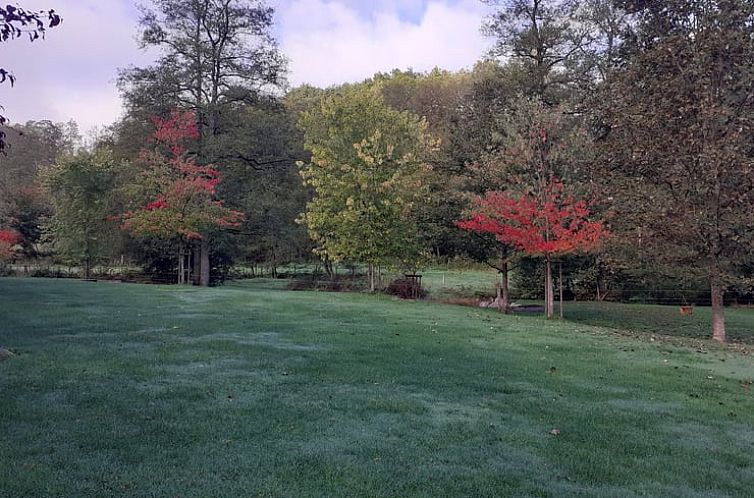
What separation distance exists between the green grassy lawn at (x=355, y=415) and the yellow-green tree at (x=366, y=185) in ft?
35.3

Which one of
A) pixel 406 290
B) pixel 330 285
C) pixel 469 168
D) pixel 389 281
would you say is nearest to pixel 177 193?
pixel 330 285

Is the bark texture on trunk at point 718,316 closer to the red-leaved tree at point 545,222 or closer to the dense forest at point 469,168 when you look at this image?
the dense forest at point 469,168

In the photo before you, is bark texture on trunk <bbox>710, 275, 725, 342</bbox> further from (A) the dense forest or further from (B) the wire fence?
(B) the wire fence

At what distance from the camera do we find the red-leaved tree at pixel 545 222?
606 inches

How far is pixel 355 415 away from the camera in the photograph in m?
5.50

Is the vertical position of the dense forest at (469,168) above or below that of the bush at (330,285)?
above

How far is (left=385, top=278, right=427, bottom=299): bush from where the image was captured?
73.0 feet

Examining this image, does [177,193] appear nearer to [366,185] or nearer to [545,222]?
[366,185]

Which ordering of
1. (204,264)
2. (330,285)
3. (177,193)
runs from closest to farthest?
(177,193) → (330,285) → (204,264)

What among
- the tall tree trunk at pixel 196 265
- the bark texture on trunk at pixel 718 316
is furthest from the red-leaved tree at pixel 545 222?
the tall tree trunk at pixel 196 265

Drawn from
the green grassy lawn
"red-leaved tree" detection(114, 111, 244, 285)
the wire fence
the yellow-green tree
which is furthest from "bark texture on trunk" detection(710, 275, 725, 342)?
"red-leaved tree" detection(114, 111, 244, 285)

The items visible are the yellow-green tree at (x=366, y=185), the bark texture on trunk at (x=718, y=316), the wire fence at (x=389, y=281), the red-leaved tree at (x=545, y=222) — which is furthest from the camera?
the wire fence at (x=389, y=281)

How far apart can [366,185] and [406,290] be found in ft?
13.9

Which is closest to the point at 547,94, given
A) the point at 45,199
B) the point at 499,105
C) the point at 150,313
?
the point at 499,105
